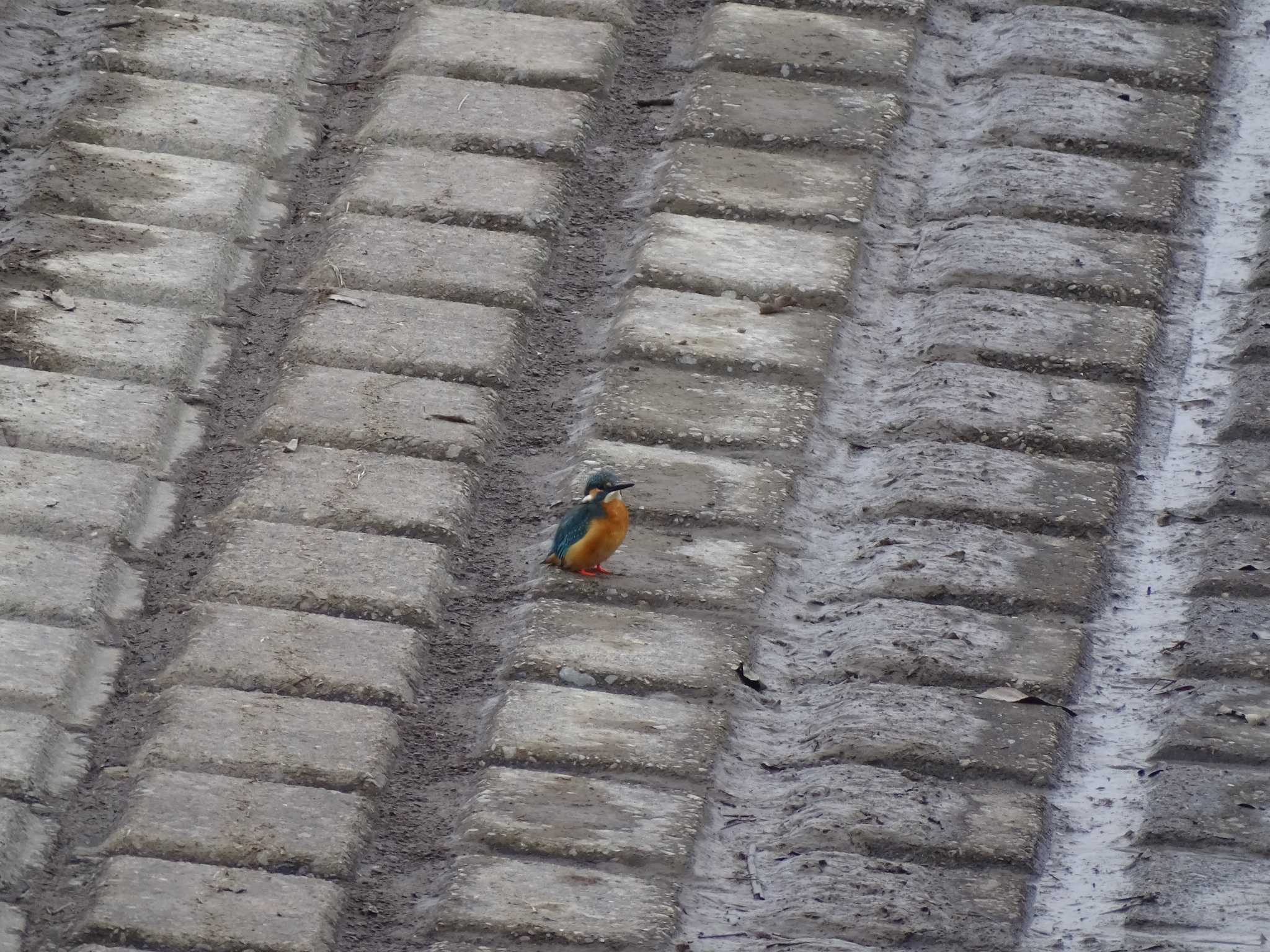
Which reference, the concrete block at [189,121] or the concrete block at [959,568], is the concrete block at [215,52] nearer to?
the concrete block at [189,121]

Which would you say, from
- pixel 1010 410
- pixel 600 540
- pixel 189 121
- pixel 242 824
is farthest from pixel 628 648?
pixel 189 121

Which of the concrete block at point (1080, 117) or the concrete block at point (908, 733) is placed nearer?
the concrete block at point (908, 733)

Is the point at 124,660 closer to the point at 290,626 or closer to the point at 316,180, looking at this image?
the point at 290,626

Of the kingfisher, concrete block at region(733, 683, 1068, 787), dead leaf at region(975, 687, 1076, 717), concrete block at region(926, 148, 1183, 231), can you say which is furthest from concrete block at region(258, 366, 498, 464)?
concrete block at region(926, 148, 1183, 231)

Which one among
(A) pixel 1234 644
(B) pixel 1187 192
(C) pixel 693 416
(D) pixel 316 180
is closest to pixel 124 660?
(C) pixel 693 416

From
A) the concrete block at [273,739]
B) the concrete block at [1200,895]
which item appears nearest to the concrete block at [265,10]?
the concrete block at [273,739]

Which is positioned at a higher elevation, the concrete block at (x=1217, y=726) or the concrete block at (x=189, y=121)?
the concrete block at (x=189, y=121)
